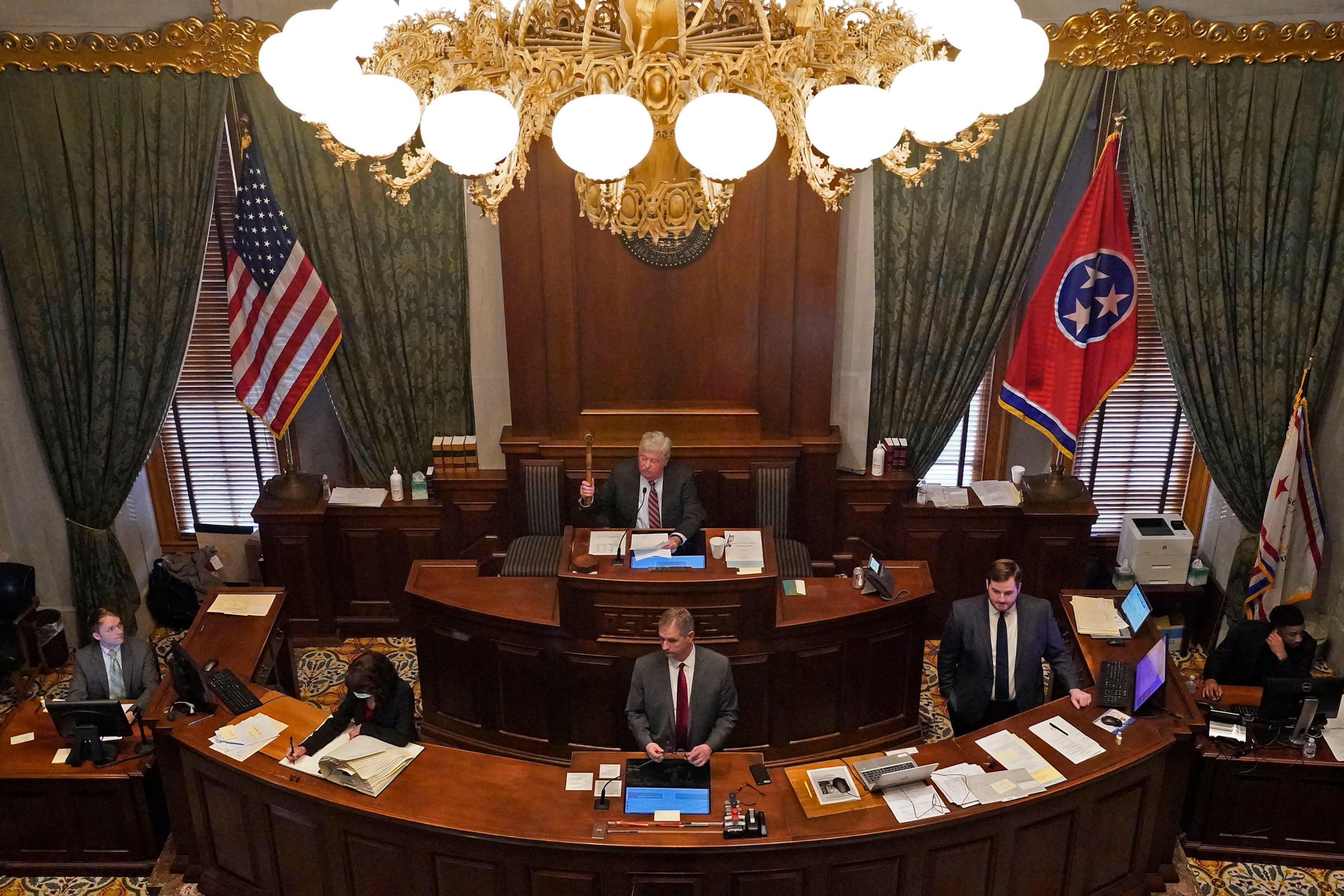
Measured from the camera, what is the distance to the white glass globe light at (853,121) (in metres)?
2.68

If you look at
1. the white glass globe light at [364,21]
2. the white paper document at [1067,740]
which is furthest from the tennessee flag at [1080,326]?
the white glass globe light at [364,21]

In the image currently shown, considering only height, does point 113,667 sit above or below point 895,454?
below

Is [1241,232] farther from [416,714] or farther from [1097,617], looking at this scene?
[416,714]

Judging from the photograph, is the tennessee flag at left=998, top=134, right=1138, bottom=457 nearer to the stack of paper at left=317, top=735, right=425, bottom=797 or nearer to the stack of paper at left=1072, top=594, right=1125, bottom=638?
the stack of paper at left=1072, top=594, right=1125, bottom=638

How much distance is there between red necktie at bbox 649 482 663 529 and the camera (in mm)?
7004

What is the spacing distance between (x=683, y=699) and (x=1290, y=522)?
4.72m

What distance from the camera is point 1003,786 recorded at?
16.4ft

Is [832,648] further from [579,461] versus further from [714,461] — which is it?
[579,461]

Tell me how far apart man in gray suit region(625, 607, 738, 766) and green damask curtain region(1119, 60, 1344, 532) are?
4.18m

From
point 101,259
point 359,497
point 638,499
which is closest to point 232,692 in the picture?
point 359,497

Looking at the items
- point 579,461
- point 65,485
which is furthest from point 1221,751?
point 65,485

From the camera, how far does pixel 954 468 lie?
8.50 metres

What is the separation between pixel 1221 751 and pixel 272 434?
20.5ft

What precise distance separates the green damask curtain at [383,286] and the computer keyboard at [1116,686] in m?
4.56
